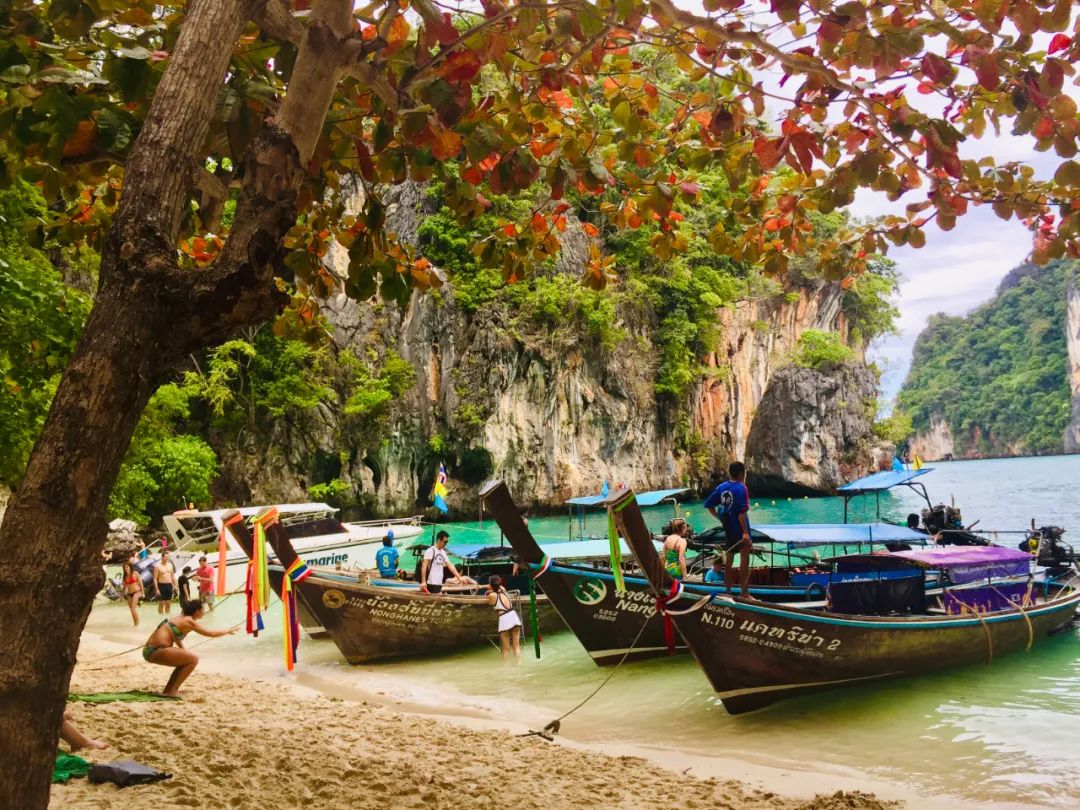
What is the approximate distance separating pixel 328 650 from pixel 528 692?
380 centimetres

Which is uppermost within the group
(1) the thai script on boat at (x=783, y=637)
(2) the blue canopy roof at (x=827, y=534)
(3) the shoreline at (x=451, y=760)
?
(2) the blue canopy roof at (x=827, y=534)

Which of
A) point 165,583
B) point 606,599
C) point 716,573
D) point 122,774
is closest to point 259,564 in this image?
point 606,599

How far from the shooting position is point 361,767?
500cm

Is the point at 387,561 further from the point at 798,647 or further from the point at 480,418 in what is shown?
the point at 480,418

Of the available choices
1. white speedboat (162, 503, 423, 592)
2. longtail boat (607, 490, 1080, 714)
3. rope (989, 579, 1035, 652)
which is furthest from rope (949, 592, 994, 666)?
white speedboat (162, 503, 423, 592)

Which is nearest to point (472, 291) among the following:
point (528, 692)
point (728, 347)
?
point (728, 347)

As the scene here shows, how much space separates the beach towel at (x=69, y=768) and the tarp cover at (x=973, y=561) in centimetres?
922

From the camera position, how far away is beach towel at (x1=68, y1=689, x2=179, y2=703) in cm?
631

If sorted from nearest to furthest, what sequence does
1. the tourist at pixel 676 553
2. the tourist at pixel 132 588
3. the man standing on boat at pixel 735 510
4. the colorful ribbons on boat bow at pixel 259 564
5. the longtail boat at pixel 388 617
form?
1. the man standing on boat at pixel 735 510
2. the colorful ribbons on boat bow at pixel 259 564
3. the longtail boat at pixel 388 617
4. the tourist at pixel 676 553
5. the tourist at pixel 132 588

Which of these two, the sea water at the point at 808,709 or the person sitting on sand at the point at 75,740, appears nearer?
the person sitting on sand at the point at 75,740

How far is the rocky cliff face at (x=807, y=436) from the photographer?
42.3 meters

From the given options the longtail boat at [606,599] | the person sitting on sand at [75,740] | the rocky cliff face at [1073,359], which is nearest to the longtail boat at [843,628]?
the longtail boat at [606,599]

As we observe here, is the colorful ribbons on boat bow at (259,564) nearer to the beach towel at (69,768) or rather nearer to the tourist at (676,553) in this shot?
the beach towel at (69,768)

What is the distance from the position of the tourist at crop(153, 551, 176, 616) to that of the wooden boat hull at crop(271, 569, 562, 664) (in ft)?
17.7
